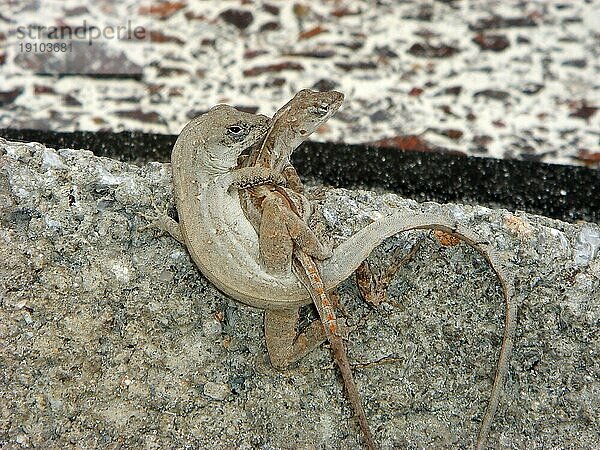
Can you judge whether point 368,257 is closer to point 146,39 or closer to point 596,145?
point 596,145

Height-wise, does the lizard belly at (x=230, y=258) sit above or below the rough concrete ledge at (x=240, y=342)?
above

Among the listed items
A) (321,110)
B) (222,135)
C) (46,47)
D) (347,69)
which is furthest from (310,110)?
(46,47)

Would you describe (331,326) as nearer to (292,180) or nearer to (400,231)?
(400,231)

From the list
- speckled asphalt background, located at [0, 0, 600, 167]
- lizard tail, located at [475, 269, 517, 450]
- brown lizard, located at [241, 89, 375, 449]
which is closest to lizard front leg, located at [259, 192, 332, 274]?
brown lizard, located at [241, 89, 375, 449]

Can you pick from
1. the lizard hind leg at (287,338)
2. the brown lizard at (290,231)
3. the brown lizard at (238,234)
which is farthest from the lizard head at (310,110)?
the lizard hind leg at (287,338)

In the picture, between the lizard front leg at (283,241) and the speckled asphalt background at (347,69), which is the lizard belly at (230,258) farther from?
the speckled asphalt background at (347,69)
